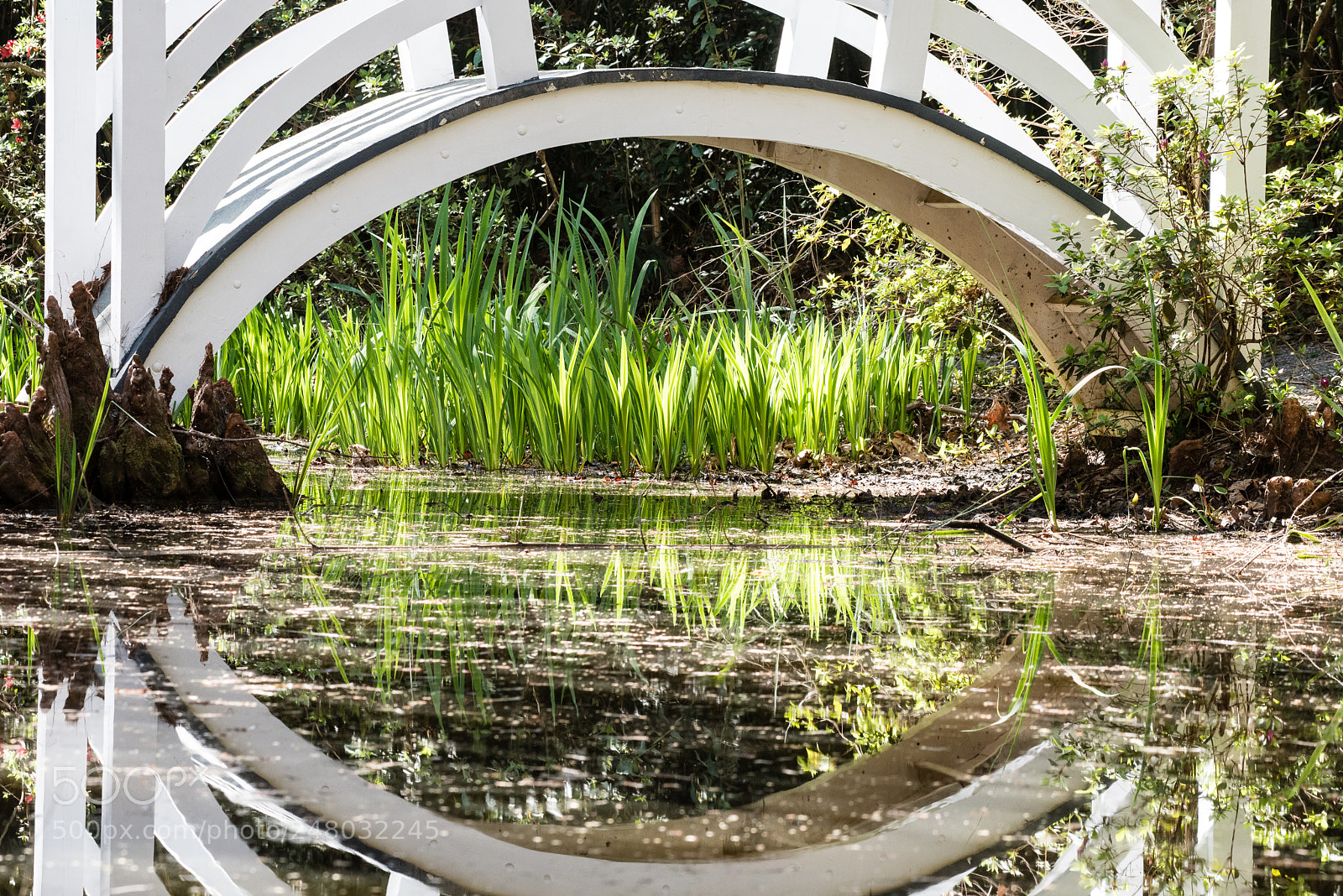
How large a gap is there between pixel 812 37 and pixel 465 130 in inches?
49.6

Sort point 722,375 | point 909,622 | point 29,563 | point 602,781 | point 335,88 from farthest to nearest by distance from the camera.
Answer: point 335,88
point 722,375
point 29,563
point 909,622
point 602,781

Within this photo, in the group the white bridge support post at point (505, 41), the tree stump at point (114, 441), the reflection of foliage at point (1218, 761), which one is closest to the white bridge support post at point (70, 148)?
the tree stump at point (114, 441)

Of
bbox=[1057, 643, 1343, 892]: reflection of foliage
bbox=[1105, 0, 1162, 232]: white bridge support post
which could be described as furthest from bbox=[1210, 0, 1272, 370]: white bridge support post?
bbox=[1057, 643, 1343, 892]: reflection of foliage

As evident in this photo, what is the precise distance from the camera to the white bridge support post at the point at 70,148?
252cm

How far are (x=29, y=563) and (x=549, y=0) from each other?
696cm

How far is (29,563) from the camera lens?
4.21 feet

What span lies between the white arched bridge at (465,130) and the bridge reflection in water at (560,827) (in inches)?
69.5

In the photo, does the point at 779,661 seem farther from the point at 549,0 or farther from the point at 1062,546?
the point at 549,0

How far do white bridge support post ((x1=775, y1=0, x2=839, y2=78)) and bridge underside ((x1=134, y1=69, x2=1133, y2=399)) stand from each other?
13.1 inches

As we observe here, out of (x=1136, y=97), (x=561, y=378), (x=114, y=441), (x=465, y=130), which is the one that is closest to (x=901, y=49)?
(x=1136, y=97)

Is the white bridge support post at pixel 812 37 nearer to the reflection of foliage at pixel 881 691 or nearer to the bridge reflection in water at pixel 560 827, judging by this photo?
the reflection of foliage at pixel 881 691

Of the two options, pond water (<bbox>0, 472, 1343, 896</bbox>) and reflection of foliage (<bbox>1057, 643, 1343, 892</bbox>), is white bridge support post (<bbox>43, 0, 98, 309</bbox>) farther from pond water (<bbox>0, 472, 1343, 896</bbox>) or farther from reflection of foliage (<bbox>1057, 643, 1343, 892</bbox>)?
reflection of foliage (<bbox>1057, 643, 1343, 892</bbox>)

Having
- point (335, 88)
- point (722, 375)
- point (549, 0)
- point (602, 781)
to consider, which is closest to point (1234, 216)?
point (722, 375)

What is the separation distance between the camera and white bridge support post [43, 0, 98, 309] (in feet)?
8.27
